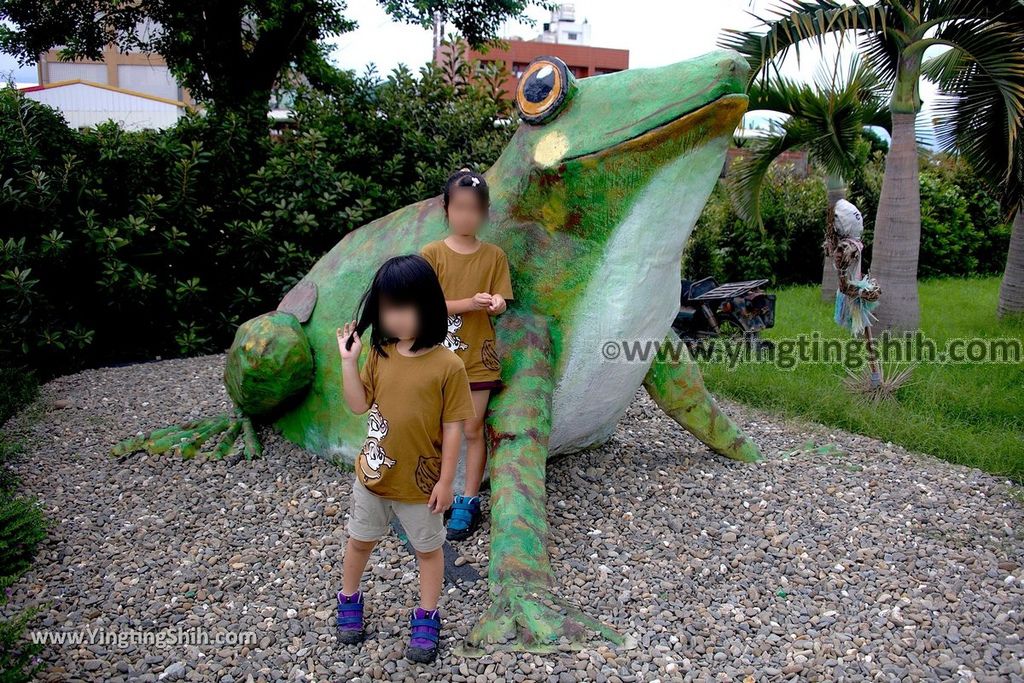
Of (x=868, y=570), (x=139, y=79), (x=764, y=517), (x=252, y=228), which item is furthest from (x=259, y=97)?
(x=139, y=79)

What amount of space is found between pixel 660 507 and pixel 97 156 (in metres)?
5.50

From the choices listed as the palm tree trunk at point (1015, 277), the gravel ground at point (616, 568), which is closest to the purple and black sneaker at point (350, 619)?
the gravel ground at point (616, 568)

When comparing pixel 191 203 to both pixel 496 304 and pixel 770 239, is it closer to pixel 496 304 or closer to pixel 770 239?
pixel 496 304

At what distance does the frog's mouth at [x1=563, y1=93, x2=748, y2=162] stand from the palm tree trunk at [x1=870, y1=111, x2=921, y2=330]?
16.6ft

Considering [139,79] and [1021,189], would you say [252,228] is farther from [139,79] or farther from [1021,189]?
[139,79]

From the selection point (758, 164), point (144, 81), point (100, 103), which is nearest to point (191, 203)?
point (758, 164)

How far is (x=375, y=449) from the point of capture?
7.54 feet

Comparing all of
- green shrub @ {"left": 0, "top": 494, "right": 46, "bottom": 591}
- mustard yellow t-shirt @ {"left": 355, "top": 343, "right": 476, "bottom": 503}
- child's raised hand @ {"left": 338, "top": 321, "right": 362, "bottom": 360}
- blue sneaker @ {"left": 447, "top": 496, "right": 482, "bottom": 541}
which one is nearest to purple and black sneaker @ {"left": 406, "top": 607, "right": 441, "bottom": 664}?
mustard yellow t-shirt @ {"left": 355, "top": 343, "right": 476, "bottom": 503}

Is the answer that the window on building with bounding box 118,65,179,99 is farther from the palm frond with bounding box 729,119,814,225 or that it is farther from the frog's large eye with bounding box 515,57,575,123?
the frog's large eye with bounding box 515,57,575,123

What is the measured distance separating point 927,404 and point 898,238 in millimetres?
2186

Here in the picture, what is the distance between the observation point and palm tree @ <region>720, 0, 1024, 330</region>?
6008 mm

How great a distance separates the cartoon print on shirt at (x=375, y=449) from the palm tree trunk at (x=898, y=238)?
6.07m

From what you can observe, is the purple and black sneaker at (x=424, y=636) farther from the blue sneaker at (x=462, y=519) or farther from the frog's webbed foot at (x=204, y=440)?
the frog's webbed foot at (x=204, y=440)

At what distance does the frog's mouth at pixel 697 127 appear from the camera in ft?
8.38
